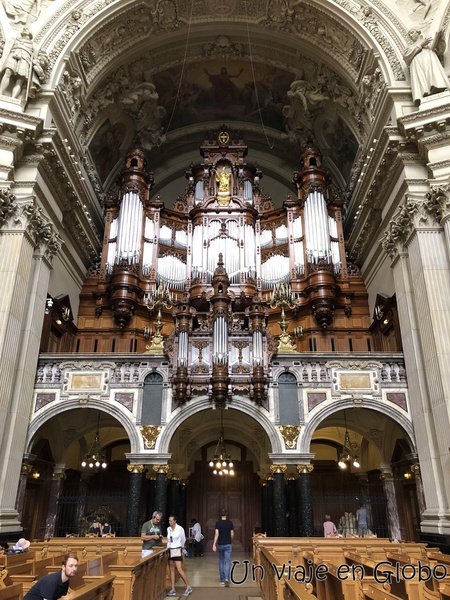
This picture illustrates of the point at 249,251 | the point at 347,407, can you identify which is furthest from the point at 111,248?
the point at 347,407

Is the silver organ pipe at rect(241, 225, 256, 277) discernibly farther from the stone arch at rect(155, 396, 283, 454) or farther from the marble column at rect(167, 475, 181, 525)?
the marble column at rect(167, 475, 181, 525)

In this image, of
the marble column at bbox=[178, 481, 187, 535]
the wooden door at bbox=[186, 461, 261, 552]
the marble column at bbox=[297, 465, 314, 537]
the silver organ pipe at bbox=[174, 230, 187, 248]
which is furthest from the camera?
the silver organ pipe at bbox=[174, 230, 187, 248]

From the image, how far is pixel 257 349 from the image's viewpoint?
13.3 metres

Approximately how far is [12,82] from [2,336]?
7.09 m

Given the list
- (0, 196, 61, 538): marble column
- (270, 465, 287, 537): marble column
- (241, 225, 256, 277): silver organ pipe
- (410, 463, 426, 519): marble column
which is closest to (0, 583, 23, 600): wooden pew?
(0, 196, 61, 538): marble column

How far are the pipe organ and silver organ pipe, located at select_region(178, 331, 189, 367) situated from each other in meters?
0.95

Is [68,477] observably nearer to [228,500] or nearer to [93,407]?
[93,407]

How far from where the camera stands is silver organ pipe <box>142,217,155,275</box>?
1813 cm

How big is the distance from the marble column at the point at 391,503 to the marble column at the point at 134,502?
6876 mm

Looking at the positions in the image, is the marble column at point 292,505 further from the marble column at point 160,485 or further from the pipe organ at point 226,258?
the pipe organ at point 226,258

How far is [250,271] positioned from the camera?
18.0 meters

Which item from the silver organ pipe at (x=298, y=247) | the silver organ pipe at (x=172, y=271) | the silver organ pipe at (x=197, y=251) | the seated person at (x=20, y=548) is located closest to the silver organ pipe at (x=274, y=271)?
the silver organ pipe at (x=298, y=247)

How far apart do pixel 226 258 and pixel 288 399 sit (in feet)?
23.0

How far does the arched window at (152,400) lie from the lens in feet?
42.1
